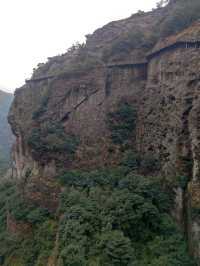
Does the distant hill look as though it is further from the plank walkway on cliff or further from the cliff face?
the plank walkway on cliff

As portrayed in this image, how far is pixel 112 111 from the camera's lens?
1877cm

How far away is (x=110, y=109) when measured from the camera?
19.0 metres

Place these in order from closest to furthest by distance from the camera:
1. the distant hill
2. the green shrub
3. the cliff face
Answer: the cliff face
the green shrub
the distant hill

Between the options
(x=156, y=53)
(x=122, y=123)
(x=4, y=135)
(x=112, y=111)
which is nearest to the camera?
(x=156, y=53)

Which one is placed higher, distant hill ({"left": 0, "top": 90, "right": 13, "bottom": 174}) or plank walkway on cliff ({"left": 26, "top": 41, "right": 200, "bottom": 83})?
plank walkway on cliff ({"left": 26, "top": 41, "right": 200, "bottom": 83})

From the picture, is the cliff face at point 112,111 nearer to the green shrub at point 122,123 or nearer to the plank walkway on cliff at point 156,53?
the plank walkway on cliff at point 156,53

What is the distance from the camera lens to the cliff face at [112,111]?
13148mm

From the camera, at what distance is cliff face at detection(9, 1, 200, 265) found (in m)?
13.1

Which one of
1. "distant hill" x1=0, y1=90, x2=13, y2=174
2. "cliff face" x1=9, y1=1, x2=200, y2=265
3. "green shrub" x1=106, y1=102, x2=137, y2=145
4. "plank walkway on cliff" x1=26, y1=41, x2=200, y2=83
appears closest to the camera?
"cliff face" x1=9, y1=1, x2=200, y2=265

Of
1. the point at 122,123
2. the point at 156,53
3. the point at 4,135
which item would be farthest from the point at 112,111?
the point at 4,135

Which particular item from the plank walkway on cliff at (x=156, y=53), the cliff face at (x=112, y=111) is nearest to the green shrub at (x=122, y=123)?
the cliff face at (x=112, y=111)

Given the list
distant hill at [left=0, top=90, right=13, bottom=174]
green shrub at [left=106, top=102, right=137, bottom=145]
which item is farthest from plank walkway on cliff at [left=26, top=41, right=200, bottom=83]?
distant hill at [left=0, top=90, right=13, bottom=174]

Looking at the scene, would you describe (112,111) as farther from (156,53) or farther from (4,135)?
(4,135)

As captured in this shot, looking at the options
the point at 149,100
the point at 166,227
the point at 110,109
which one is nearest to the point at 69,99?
the point at 110,109
